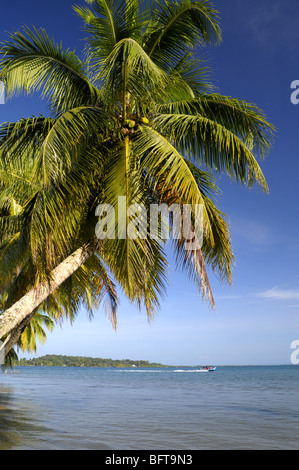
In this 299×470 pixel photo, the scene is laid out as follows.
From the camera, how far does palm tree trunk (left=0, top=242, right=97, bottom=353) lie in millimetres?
6426

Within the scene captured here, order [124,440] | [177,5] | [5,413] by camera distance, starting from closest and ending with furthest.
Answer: [177,5] < [124,440] < [5,413]

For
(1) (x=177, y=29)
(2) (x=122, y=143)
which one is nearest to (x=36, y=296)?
(2) (x=122, y=143)

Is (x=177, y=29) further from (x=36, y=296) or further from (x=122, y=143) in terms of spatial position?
(x=36, y=296)

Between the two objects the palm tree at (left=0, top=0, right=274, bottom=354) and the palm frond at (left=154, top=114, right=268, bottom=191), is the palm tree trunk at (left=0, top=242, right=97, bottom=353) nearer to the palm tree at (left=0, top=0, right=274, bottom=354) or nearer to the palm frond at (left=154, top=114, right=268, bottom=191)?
the palm tree at (left=0, top=0, right=274, bottom=354)

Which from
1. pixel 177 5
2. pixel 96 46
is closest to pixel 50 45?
pixel 96 46

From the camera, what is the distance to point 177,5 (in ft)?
28.0

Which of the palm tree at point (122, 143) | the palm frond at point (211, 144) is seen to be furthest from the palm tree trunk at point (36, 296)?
the palm frond at point (211, 144)

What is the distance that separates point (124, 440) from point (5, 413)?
6382mm

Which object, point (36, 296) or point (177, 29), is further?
point (177, 29)

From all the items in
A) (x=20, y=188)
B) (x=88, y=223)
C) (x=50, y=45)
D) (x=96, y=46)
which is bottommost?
(x=88, y=223)

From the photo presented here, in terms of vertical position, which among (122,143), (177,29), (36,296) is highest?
(177,29)

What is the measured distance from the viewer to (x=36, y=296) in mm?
6977

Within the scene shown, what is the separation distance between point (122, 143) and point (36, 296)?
3314 mm

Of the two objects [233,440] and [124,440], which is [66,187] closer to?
[124,440]
